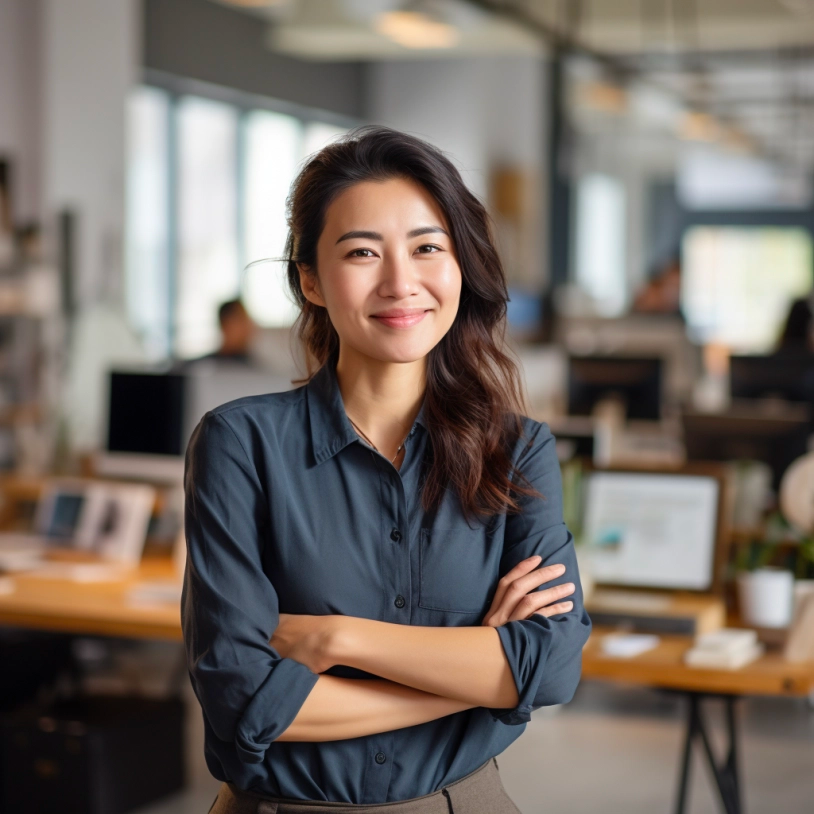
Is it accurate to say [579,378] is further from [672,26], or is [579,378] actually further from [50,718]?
[672,26]

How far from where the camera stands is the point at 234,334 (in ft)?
20.8

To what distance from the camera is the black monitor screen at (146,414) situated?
15.1 ft

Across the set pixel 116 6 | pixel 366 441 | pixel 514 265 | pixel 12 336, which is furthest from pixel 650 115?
pixel 366 441

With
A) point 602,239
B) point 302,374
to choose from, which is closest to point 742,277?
point 602,239

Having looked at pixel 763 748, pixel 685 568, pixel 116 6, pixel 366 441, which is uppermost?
pixel 116 6

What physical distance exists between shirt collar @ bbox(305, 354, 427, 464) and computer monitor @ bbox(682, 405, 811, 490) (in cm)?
284

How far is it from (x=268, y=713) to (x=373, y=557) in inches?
9.2

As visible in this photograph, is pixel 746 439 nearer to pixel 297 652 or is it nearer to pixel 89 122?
pixel 297 652

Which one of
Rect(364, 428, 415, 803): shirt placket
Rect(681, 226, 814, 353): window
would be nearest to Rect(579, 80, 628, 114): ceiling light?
Rect(364, 428, 415, 803): shirt placket

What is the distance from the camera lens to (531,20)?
7977mm

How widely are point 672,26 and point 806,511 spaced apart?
9038 mm

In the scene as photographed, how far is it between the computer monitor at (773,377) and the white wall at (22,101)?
3907mm

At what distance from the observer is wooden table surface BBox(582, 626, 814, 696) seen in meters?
2.71

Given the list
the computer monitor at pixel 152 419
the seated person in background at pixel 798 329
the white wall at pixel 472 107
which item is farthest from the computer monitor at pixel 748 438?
the white wall at pixel 472 107
